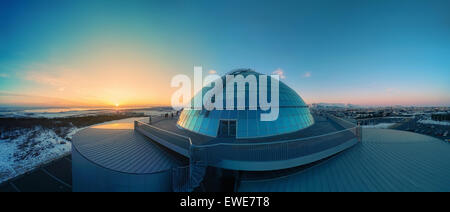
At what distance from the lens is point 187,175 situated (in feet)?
22.6

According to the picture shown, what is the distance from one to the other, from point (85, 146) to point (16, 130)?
260ft

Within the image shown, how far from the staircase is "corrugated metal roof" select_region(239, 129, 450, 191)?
2.20 m

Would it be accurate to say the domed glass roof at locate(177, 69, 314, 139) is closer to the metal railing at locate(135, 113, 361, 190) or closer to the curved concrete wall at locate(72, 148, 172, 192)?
the metal railing at locate(135, 113, 361, 190)

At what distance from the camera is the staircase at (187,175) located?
6426 mm

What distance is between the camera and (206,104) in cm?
1359

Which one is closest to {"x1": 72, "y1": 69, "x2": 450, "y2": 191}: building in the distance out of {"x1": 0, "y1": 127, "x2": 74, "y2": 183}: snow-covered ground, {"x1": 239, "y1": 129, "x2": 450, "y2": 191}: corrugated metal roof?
{"x1": 239, "y1": 129, "x2": 450, "y2": 191}: corrugated metal roof

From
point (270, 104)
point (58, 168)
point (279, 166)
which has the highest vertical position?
point (270, 104)

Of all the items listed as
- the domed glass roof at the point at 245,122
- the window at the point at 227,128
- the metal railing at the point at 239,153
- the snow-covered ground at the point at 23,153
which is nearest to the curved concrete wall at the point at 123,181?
the metal railing at the point at 239,153

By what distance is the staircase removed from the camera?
6.43 metres

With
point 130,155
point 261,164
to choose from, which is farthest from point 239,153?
point 130,155

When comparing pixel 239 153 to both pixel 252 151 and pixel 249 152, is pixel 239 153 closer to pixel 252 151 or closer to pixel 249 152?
pixel 249 152
